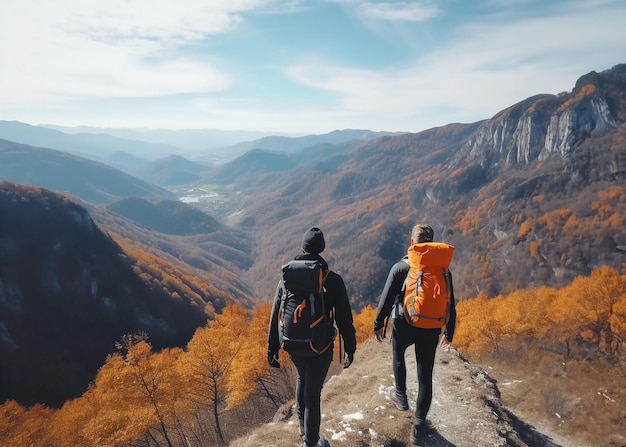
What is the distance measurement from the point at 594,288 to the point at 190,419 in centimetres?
4915

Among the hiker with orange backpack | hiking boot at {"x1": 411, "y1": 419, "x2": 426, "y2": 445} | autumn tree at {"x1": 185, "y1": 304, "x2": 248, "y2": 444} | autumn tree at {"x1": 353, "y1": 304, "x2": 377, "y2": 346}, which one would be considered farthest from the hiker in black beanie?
autumn tree at {"x1": 353, "y1": 304, "x2": 377, "y2": 346}

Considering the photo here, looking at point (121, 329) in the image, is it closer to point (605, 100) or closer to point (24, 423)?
point (24, 423)

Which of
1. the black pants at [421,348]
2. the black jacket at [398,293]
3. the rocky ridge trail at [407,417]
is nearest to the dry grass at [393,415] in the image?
the rocky ridge trail at [407,417]

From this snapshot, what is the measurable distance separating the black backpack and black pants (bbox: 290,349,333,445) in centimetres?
28

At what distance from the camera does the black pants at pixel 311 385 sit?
6.57 meters

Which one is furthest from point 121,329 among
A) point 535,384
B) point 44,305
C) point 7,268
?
point 535,384

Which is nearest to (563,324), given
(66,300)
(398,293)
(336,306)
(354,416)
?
(354,416)

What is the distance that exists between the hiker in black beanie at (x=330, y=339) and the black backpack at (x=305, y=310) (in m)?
0.18

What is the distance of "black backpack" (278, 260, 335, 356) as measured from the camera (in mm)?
6098

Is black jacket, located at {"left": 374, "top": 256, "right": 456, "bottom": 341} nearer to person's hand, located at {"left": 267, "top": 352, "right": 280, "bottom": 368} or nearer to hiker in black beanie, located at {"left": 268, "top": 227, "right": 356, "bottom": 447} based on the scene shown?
hiker in black beanie, located at {"left": 268, "top": 227, "right": 356, "bottom": 447}

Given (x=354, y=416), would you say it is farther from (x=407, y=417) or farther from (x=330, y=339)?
(x=330, y=339)

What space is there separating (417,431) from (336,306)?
14.1 feet

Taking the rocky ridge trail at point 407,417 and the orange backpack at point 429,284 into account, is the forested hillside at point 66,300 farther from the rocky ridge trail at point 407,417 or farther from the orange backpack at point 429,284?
the orange backpack at point 429,284

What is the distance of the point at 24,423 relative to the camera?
1519 inches
